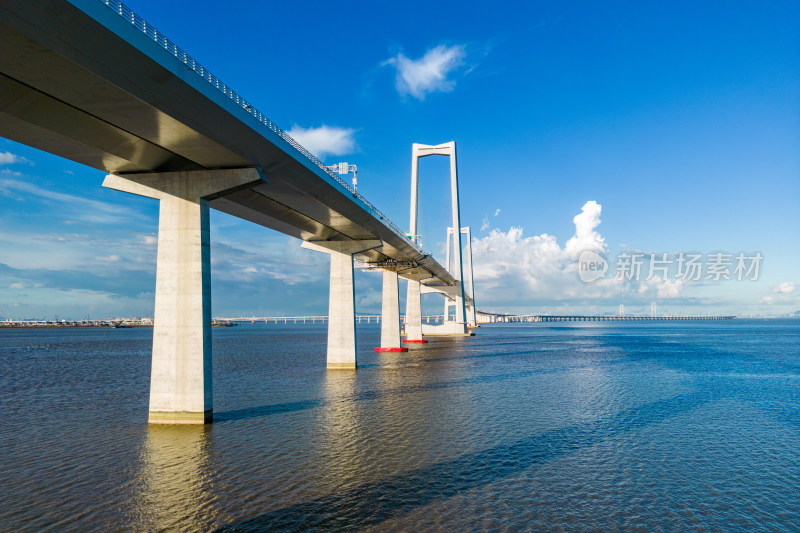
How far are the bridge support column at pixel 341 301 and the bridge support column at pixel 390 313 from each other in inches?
836

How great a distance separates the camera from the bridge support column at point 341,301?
145 ft

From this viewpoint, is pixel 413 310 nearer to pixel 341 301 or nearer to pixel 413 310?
pixel 413 310

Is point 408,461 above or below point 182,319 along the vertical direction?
below

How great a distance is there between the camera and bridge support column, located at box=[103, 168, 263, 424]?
2169cm

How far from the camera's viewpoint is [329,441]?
63.3 ft

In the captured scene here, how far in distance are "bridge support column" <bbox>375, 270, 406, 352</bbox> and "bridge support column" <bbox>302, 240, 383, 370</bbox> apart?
836 inches

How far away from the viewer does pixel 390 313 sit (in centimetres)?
6638

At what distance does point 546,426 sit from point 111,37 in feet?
65.7

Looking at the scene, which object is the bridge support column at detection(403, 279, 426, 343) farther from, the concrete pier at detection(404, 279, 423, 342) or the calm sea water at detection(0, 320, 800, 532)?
the calm sea water at detection(0, 320, 800, 532)

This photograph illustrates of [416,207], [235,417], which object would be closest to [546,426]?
[235,417]

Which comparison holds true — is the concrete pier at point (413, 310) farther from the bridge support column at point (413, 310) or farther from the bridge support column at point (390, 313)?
the bridge support column at point (390, 313)

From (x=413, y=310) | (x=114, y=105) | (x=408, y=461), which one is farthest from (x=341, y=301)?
(x=413, y=310)

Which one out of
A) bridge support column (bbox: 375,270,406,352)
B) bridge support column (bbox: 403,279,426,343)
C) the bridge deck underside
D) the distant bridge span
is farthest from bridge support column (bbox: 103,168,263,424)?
bridge support column (bbox: 403,279,426,343)

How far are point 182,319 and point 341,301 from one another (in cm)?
2287
